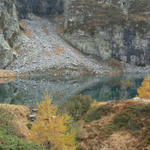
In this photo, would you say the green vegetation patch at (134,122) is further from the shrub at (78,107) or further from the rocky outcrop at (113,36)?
the rocky outcrop at (113,36)

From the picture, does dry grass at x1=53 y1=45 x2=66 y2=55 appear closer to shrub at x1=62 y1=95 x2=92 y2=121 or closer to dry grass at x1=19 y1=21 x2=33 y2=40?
dry grass at x1=19 y1=21 x2=33 y2=40

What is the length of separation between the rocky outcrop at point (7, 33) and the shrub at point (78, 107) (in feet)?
194

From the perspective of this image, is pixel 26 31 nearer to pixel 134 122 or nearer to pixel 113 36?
pixel 113 36

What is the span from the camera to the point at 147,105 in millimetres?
18984

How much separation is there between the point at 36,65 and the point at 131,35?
208 ft

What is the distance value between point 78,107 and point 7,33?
73277 millimetres

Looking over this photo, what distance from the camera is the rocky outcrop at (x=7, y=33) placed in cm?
7850

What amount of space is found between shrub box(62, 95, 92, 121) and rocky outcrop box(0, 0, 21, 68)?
5900 centimetres

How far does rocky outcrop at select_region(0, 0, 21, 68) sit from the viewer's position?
258 ft

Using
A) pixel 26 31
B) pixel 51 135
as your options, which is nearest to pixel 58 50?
pixel 26 31

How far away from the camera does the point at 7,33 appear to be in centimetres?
8662

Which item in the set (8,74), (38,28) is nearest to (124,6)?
(38,28)

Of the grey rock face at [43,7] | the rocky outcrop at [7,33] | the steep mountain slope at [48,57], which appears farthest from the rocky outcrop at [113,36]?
the rocky outcrop at [7,33]

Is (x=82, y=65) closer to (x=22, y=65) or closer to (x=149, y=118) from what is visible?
(x=22, y=65)
